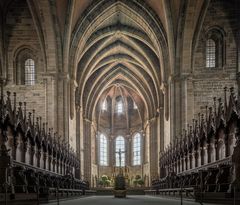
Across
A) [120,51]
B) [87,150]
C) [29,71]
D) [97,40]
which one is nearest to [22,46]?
[29,71]

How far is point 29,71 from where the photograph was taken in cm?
2617

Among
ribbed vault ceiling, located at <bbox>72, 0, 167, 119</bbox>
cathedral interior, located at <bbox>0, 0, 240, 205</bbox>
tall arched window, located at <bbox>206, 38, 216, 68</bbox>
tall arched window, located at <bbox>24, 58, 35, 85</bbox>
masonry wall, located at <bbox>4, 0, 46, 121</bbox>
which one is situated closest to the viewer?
cathedral interior, located at <bbox>0, 0, 240, 205</bbox>

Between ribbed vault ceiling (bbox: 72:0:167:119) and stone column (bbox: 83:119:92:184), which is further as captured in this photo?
stone column (bbox: 83:119:92:184)

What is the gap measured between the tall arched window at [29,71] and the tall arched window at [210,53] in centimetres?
1071

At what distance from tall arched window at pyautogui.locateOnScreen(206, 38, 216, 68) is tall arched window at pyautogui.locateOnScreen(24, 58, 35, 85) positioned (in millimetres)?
10713

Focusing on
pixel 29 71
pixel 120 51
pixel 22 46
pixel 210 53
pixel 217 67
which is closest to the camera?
pixel 217 67

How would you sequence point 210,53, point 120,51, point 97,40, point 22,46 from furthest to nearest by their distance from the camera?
1. point 120,51
2. point 97,40
3. point 22,46
4. point 210,53

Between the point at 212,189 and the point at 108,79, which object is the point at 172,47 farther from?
the point at 108,79

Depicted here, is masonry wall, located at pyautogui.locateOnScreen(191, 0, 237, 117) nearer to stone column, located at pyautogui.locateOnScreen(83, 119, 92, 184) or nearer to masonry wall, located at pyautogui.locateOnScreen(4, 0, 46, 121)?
masonry wall, located at pyautogui.locateOnScreen(4, 0, 46, 121)

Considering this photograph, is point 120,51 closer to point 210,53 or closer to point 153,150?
point 153,150

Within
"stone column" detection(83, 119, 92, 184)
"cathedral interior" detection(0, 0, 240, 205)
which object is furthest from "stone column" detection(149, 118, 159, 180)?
"cathedral interior" detection(0, 0, 240, 205)

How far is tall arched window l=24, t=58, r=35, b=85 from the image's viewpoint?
1024 inches

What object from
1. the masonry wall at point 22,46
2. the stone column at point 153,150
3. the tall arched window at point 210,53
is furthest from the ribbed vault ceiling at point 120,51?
the tall arched window at point 210,53

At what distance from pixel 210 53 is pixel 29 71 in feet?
36.5
